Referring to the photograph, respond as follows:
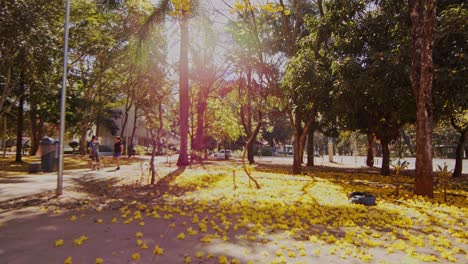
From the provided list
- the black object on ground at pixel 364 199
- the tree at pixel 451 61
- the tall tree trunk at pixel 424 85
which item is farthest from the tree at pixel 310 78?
the black object on ground at pixel 364 199

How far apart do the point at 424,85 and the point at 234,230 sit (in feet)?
25.7

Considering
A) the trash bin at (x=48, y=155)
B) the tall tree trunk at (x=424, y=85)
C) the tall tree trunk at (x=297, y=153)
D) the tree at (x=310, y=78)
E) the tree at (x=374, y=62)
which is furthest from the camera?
the tall tree trunk at (x=297, y=153)

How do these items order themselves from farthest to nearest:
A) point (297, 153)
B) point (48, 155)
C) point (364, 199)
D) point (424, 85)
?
point (297, 153)
point (48, 155)
point (424, 85)
point (364, 199)

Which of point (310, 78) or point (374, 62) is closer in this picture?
point (374, 62)

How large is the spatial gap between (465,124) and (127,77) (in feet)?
96.0

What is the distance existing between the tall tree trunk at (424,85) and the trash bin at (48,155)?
15669 mm

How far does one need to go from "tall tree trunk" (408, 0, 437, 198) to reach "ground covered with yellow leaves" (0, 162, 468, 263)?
94cm

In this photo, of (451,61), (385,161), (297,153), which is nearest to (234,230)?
(297,153)

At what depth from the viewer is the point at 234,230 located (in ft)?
19.2

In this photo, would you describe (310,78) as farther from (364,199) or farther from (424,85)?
(364,199)

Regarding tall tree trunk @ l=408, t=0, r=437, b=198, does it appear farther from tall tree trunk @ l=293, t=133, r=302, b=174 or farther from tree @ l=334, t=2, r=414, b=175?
tall tree trunk @ l=293, t=133, r=302, b=174

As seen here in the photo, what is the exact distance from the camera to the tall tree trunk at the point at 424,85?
973cm

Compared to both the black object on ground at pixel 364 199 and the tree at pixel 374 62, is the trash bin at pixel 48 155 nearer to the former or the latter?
the black object on ground at pixel 364 199

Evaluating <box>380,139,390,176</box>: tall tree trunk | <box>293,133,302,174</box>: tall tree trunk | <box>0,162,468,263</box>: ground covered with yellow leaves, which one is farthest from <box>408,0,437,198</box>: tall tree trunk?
<box>380,139,390,176</box>: tall tree trunk
